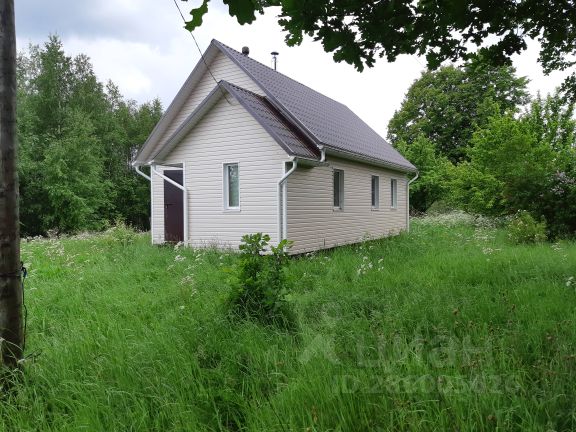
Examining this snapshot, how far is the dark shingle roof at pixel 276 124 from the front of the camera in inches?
367

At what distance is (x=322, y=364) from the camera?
2898 millimetres

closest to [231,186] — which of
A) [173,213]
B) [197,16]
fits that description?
[173,213]

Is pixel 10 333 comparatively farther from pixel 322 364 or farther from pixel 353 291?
pixel 353 291

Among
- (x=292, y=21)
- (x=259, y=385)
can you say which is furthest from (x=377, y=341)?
(x=292, y=21)

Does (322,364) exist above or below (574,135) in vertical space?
below

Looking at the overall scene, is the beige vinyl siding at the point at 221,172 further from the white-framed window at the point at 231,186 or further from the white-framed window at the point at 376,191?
the white-framed window at the point at 376,191

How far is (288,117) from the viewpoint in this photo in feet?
35.9

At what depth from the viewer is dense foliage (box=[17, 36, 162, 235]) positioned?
24141mm

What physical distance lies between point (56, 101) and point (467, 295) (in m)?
30.7

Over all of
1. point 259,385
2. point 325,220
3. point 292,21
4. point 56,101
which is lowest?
point 259,385

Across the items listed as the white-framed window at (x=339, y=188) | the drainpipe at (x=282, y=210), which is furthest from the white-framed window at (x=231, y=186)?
the white-framed window at (x=339, y=188)

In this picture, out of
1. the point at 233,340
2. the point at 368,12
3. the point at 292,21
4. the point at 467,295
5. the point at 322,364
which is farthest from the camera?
the point at 467,295

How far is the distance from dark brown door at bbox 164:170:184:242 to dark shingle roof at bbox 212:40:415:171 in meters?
4.04

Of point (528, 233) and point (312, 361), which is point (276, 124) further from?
point (528, 233)
